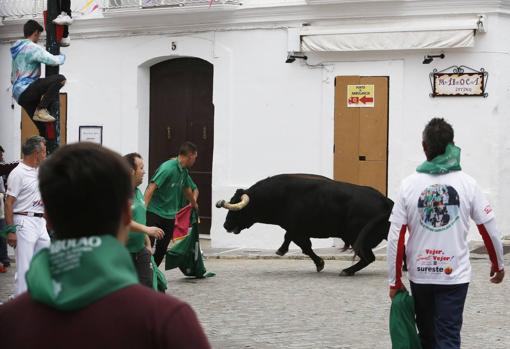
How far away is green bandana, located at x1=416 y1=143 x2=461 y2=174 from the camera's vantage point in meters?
6.51

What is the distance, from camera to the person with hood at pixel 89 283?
2.62 m

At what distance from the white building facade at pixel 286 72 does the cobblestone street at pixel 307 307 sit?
11.6 ft

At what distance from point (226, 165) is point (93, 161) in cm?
1790

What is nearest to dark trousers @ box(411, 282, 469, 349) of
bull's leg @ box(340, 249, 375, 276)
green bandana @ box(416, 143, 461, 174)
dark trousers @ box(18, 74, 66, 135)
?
green bandana @ box(416, 143, 461, 174)

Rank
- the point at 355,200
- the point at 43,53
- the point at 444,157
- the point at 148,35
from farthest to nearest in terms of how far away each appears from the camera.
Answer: the point at 148,35 < the point at 355,200 < the point at 43,53 < the point at 444,157

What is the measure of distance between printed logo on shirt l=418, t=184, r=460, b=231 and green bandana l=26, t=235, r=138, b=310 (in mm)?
3971

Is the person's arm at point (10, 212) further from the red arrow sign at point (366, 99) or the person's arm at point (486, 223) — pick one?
the red arrow sign at point (366, 99)

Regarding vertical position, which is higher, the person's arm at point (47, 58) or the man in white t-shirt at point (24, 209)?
the person's arm at point (47, 58)

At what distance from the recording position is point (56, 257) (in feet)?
8.91

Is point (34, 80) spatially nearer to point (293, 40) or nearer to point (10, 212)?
→ point (10, 212)

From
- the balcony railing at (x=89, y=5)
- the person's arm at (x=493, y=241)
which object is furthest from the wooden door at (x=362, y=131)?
the person's arm at (x=493, y=241)

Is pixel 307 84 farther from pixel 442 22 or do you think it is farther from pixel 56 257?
pixel 56 257

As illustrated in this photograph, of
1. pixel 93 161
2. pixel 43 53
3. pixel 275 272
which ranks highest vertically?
pixel 43 53

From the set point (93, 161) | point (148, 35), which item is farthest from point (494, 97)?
point (93, 161)
